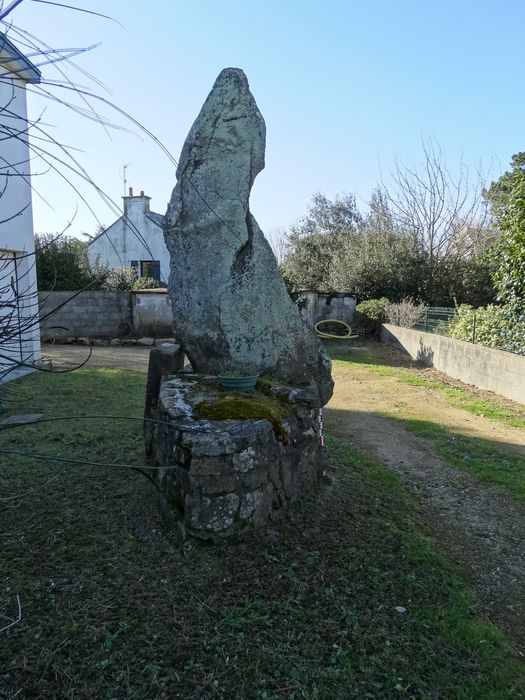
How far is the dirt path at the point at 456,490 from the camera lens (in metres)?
3.22

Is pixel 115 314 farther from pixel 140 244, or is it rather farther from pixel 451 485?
pixel 451 485

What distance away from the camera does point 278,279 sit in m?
4.70

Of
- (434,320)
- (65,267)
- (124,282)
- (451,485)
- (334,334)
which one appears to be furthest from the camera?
(334,334)

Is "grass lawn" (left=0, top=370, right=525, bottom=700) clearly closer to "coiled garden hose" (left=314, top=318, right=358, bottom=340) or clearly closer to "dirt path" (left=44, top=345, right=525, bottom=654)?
"dirt path" (left=44, top=345, right=525, bottom=654)

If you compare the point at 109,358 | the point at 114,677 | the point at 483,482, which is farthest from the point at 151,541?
the point at 109,358

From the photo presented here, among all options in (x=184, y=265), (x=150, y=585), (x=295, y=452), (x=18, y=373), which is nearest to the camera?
(x=150, y=585)

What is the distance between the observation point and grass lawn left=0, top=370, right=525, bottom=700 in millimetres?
2211

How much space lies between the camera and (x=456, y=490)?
472 centimetres

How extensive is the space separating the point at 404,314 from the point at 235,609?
46.1 ft

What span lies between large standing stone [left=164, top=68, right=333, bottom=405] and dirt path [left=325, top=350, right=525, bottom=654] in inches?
58.6

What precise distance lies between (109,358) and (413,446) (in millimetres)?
8283

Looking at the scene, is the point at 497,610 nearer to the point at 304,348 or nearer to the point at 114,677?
the point at 114,677

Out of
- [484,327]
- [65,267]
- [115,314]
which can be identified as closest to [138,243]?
[65,267]

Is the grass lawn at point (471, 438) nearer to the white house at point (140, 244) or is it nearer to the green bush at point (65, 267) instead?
the green bush at point (65, 267)
